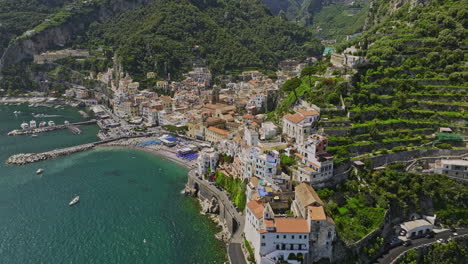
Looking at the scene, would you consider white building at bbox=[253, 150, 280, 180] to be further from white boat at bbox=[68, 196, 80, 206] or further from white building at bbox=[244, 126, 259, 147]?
white boat at bbox=[68, 196, 80, 206]

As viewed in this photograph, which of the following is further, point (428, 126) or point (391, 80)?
point (391, 80)

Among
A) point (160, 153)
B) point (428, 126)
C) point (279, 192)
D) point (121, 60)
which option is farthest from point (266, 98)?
point (121, 60)

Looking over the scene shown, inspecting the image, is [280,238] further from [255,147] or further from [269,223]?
[255,147]

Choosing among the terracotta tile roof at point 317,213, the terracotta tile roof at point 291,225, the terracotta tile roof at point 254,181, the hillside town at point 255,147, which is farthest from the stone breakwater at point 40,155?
the terracotta tile roof at point 317,213

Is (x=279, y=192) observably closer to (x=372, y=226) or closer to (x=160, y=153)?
(x=372, y=226)

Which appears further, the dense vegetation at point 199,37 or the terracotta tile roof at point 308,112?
the dense vegetation at point 199,37

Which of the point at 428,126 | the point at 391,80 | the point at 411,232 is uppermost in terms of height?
the point at 391,80

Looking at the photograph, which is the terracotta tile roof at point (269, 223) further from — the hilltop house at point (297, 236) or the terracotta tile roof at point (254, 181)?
the terracotta tile roof at point (254, 181)
